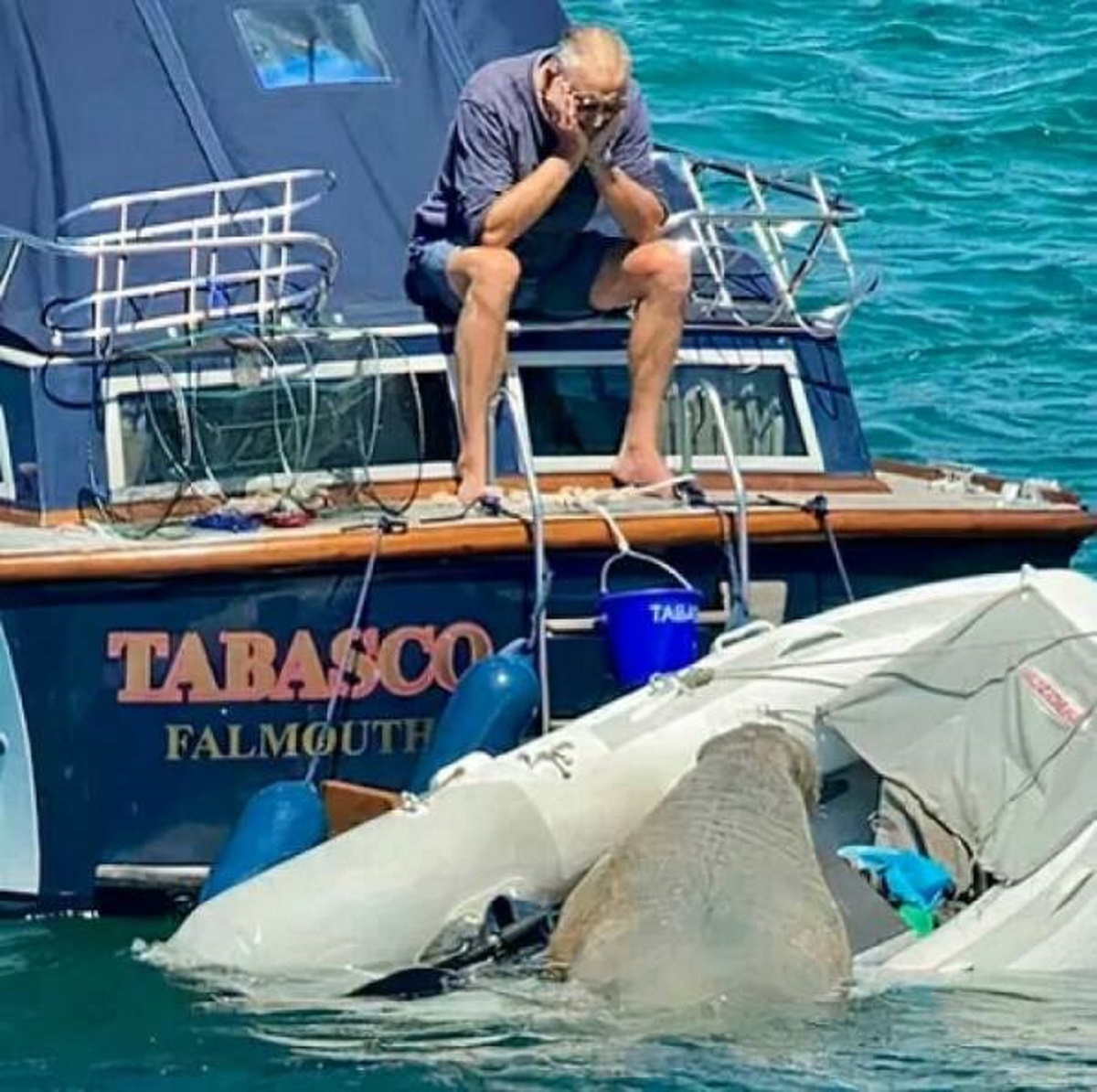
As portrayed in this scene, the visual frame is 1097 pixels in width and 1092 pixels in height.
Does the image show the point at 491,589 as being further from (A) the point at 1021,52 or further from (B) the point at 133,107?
(A) the point at 1021,52

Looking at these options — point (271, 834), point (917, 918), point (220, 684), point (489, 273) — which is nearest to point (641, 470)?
point (489, 273)

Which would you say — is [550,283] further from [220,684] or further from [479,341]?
[220,684]

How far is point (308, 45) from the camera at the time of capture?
41.8 feet

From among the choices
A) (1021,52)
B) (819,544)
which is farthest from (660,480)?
(1021,52)

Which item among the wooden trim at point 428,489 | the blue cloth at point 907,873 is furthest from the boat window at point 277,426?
the blue cloth at point 907,873

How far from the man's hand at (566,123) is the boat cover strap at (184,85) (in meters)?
1.41

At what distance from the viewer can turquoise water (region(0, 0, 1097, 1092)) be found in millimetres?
8961

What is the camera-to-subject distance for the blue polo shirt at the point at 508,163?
11.4 metres

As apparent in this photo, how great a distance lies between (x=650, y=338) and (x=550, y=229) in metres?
0.51

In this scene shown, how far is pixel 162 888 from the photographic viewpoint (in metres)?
10.9

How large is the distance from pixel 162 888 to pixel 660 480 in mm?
2049

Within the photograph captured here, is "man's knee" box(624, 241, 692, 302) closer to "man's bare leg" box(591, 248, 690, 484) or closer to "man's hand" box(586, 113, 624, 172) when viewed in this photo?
"man's bare leg" box(591, 248, 690, 484)

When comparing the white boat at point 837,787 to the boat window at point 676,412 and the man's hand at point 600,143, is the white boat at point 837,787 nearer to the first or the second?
the boat window at point 676,412

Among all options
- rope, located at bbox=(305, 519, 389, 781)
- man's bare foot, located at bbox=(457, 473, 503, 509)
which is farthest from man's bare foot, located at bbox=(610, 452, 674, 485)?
rope, located at bbox=(305, 519, 389, 781)
